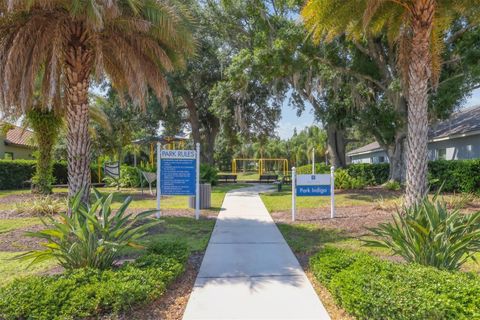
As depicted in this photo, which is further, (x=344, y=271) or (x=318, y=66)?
(x=318, y=66)

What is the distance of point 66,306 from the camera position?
130 inches

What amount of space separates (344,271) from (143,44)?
6426 mm

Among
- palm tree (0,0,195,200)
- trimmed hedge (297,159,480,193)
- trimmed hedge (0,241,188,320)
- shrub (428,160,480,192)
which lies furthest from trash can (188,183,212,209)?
shrub (428,160,480,192)

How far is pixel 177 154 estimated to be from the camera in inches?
359

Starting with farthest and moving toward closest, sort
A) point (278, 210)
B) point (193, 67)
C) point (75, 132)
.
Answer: point (193, 67)
point (278, 210)
point (75, 132)

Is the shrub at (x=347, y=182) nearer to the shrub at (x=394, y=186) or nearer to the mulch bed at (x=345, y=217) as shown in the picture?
→ the shrub at (x=394, y=186)

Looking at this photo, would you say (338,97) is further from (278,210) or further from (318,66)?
(278,210)

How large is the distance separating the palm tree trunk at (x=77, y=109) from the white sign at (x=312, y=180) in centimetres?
545

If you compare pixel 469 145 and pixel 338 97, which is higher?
pixel 338 97

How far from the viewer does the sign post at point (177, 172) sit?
898 centimetres

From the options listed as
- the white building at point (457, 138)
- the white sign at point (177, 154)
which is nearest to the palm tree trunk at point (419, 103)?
the white sign at point (177, 154)

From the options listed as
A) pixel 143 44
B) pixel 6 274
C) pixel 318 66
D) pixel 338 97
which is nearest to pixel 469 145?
pixel 338 97

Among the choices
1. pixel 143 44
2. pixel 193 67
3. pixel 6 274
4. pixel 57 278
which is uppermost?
pixel 193 67

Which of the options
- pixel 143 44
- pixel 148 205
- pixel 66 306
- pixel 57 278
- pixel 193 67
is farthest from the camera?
pixel 193 67
